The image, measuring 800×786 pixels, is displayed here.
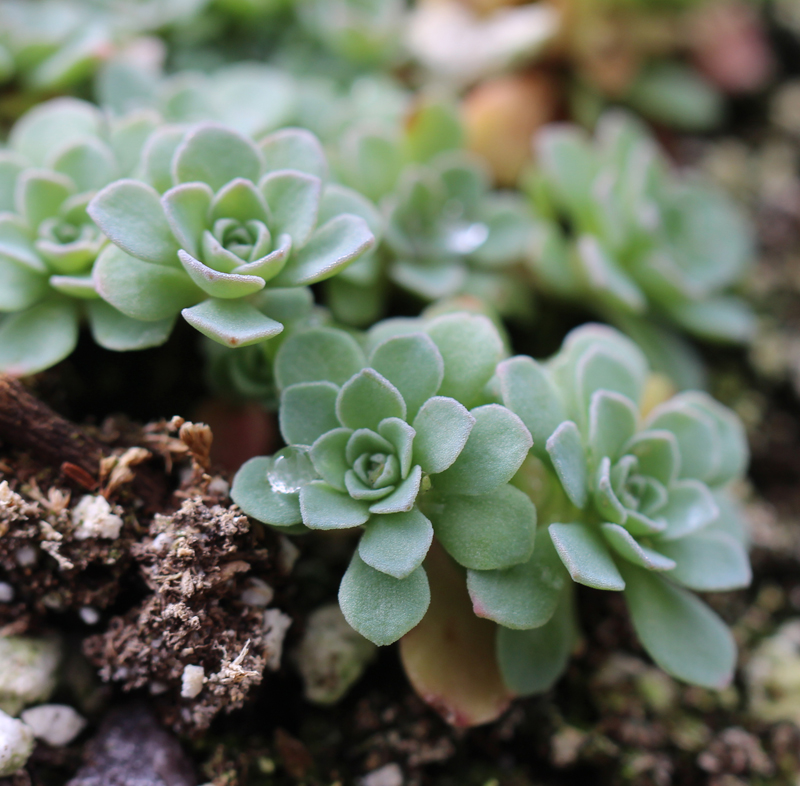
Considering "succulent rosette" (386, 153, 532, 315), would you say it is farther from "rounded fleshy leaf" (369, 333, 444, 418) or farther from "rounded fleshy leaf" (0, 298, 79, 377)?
"rounded fleshy leaf" (0, 298, 79, 377)

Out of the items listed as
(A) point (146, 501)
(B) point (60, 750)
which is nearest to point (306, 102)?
(A) point (146, 501)

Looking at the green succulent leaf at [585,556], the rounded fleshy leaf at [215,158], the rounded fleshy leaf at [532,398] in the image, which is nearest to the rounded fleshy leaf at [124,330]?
the rounded fleshy leaf at [215,158]

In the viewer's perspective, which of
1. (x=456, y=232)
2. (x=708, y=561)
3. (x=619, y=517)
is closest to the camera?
(x=619, y=517)

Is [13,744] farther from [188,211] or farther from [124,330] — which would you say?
[188,211]

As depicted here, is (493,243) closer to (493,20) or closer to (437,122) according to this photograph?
(437,122)

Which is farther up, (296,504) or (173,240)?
(173,240)

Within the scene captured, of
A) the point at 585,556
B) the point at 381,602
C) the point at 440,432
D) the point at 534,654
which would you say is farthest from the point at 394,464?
the point at 534,654
